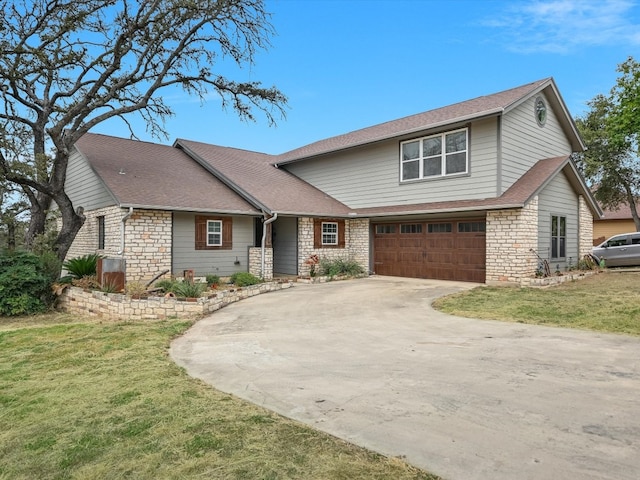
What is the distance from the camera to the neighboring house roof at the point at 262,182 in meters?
16.0

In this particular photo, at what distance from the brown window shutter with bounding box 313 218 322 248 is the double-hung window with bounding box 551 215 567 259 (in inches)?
336

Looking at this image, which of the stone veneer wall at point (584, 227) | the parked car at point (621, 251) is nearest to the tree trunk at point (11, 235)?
the stone veneer wall at point (584, 227)

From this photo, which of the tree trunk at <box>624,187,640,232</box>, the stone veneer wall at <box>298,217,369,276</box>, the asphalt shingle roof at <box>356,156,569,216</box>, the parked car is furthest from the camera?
the tree trunk at <box>624,187,640,232</box>

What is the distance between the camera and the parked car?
17672 mm

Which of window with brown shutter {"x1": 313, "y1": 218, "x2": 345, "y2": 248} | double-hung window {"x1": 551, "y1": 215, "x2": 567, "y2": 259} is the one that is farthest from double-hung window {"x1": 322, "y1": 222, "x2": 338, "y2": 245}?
double-hung window {"x1": 551, "y1": 215, "x2": 567, "y2": 259}

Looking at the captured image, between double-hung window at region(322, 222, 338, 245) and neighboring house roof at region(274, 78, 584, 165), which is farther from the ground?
neighboring house roof at region(274, 78, 584, 165)

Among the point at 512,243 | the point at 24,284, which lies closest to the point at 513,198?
the point at 512,243

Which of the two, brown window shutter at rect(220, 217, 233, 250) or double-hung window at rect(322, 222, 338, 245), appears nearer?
brown window shutter at rect(220, 217, 233, 250)

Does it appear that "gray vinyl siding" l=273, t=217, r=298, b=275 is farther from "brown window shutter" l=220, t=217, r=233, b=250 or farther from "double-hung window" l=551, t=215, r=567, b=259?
"double-hung window" l=551, t=215, r=567, b=259

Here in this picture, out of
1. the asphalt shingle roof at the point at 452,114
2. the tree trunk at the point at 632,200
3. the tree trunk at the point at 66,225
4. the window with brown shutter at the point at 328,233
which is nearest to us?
the asphalt shingle roof at the point at 452,114

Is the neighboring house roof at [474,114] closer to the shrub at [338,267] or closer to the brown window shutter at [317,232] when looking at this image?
the brown window shutter at [317,232]

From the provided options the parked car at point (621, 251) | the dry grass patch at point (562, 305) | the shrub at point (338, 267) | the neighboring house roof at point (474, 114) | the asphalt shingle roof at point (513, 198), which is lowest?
the dry grass patch at point (562, 305)

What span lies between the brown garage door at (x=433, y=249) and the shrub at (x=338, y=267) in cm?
102

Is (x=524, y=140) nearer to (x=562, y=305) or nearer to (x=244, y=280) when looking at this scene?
(x=562, y=305)
